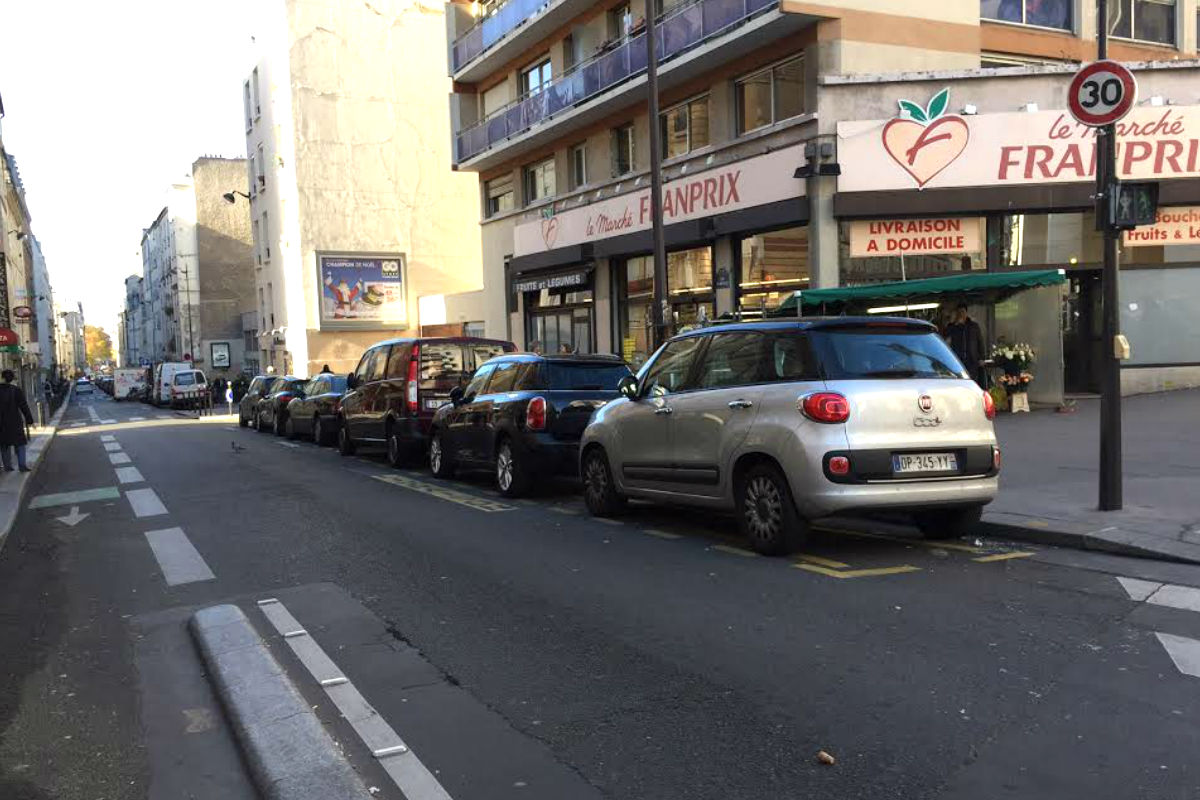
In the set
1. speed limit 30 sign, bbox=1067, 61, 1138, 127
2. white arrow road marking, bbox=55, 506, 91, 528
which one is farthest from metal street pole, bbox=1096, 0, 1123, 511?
white arrow road marking, bbox=55, 506, 91, 528

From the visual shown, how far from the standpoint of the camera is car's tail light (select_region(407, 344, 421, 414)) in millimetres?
14625

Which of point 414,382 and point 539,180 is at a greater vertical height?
point 539,180

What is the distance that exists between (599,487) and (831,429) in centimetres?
326

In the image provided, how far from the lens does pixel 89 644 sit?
19.0 ft

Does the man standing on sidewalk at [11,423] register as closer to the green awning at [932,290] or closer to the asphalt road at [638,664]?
the asphalt road at [638,664]

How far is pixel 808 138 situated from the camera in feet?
57.7

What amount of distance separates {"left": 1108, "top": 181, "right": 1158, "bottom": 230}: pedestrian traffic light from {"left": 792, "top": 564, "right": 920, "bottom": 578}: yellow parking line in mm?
3743

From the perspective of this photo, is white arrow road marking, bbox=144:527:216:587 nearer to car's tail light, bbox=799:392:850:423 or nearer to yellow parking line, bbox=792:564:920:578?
yellow parking line, bbox=792:564:920:578

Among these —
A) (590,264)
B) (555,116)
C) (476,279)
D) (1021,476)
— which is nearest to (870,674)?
(1021,476)

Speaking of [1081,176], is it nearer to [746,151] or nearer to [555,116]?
[746,151]

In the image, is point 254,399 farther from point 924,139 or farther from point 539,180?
point 924,139

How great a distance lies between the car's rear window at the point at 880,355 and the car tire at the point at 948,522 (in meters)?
1.15

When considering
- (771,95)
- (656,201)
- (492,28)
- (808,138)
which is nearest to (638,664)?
(656,201)

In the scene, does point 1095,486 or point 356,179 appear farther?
point 356,179
